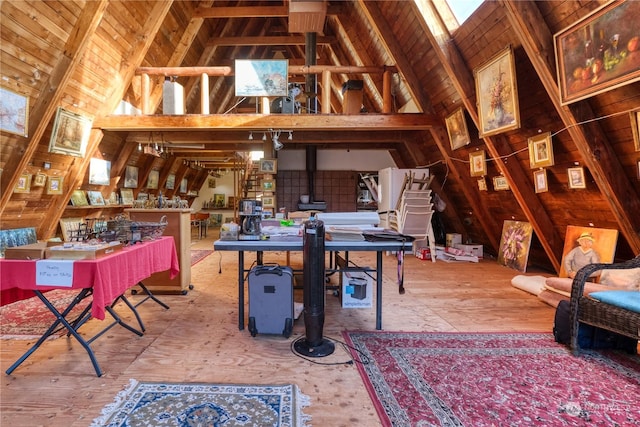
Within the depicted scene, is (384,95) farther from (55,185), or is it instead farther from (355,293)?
(55,185)

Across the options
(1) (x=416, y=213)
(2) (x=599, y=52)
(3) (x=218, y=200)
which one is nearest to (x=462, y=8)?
(2) (x=599, y=52)

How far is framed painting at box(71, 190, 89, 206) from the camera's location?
208 inches

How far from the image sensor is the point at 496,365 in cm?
205

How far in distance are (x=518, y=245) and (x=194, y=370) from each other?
5016mm

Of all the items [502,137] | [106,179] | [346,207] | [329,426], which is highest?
[502,137]

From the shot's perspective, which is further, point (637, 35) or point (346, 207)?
point (346, 207)

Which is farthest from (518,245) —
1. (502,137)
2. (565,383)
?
(565,383)

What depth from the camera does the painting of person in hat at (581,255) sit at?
3512mm

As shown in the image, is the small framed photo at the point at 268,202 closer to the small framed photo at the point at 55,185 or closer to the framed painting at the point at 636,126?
the small framed photo at the point at 55,185

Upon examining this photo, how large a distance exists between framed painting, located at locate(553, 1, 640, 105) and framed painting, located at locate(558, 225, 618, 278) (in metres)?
1.85

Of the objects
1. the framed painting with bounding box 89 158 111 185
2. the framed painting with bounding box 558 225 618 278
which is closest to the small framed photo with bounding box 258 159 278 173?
the framed painting with bounding box 89 158 111 185

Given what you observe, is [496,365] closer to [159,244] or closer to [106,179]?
[159,244]

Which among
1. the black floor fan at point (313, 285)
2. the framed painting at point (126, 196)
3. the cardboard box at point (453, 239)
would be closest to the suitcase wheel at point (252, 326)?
the black floor fan at point (313, 285)

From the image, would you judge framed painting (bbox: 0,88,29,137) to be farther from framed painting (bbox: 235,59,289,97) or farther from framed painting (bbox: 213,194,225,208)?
framed painting (bbox: 213,194,225,208)
